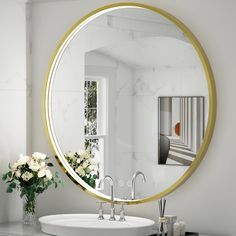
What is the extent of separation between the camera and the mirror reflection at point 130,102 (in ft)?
→ 11.4

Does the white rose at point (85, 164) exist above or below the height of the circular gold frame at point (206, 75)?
below

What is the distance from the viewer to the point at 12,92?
3.86 metres

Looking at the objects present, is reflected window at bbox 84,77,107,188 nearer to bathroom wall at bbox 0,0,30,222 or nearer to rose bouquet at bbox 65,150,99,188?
rose bouquet at bbox 65,150,99,188

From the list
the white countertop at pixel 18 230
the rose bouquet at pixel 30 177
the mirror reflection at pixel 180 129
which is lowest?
the white countertop at pixel 18 230

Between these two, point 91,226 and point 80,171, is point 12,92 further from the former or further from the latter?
point 91,226

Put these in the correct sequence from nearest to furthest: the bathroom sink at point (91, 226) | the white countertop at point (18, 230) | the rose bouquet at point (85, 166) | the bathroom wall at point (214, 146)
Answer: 1. the bathroom sink at point (91, 226)
2. the bathroom wall at point (214, 146)
3. the white countertop at point (18, 230)
4. the rose bouquet at point (85, 166)

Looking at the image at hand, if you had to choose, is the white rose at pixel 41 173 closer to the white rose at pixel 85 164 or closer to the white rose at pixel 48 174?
the white rose at pixel 48 174

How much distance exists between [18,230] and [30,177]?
0.30m

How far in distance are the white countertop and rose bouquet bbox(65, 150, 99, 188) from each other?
381 millimetres

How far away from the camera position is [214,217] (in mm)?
3393

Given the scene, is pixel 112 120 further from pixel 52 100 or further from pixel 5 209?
pixel 5 209

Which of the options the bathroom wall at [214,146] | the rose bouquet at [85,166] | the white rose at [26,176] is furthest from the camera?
the rose bouquet at [85,166]

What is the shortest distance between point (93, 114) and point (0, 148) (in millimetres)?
570

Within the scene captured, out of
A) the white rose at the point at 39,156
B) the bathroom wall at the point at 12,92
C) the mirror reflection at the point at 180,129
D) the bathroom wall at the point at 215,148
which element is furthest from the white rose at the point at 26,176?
the mirror reflection at the point at 180,129
